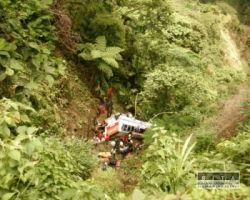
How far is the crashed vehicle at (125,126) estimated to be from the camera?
9.14 meters

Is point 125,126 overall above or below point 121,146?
above

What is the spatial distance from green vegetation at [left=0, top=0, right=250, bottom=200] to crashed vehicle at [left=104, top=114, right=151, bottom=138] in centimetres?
44

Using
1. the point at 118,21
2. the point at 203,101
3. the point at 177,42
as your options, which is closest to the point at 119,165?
the point at 203,101

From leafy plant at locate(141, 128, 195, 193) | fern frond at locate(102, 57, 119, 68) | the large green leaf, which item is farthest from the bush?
the large green leaf

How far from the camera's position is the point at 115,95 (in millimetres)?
11172

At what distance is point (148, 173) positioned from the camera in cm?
551

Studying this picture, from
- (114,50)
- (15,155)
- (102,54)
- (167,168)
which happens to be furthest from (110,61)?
(15,155)

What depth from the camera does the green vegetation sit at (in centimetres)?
370

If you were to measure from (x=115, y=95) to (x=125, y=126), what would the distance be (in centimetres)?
214

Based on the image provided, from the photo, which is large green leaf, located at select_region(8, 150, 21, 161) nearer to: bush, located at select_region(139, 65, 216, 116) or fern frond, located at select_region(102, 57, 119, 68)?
bush, located at select_region(139, 65, 216, 116)

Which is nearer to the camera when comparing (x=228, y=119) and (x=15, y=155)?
(x=15, y=155)

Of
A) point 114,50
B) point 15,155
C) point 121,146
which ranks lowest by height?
point 121,146

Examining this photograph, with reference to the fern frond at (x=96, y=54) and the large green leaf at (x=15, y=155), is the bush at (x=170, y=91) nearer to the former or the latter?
the fern frond at (x=96, y=54)

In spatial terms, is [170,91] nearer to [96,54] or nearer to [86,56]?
[96,54]
